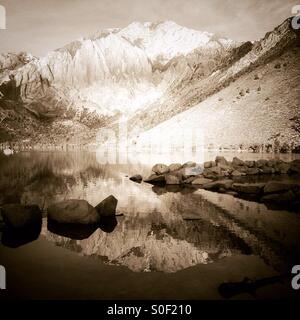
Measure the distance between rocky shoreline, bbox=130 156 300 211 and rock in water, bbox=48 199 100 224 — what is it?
8764 mm

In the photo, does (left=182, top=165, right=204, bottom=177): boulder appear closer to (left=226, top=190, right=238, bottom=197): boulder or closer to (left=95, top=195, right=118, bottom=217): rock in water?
(left=226, top=190, right=238, bottom=197): boulder

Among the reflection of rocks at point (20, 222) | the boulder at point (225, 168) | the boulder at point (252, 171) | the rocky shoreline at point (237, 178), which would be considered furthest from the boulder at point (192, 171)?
the reflection of rocks at point (20, 222)

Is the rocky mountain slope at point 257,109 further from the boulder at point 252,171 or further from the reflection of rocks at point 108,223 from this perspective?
the reflection of rocks at point 108,223

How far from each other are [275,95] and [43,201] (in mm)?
46678

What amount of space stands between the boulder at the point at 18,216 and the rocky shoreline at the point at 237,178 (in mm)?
10804

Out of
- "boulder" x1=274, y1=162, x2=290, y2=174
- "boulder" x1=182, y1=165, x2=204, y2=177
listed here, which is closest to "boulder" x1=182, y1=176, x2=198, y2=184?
"boulder" x1=182, y1=165, x2=204, y2=177

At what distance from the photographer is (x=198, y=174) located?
24.6m

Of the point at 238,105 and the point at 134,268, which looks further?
the point at 238,105

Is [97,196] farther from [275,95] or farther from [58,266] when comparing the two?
[275,95]

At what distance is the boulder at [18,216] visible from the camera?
1083 centimetres

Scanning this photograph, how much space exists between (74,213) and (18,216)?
6.26 feet

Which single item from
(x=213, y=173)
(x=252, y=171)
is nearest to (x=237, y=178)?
(x=213, y=173)

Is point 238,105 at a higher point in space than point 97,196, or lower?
higher
